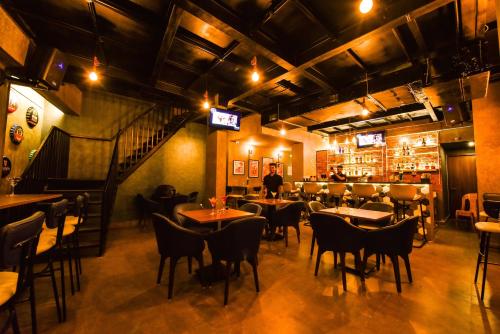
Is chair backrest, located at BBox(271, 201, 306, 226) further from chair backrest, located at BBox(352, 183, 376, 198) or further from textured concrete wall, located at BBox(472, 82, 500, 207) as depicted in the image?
textured concrete wall, located at BBox(472, 82, 500, 207)

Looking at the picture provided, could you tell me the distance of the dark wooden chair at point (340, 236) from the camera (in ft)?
9.57

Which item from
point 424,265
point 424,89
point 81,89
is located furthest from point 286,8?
point 81,89

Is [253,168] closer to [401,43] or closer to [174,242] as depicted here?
[401,43]

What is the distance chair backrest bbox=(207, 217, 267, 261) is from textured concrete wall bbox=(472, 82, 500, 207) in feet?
17.9

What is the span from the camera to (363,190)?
580 centimetres

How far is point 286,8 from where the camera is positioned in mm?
3359

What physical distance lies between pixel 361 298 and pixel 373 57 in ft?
14.9

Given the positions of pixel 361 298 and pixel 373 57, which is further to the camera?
pixel 373 57

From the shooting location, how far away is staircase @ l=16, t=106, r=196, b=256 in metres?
4.30

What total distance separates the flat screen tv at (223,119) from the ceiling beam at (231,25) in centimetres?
250

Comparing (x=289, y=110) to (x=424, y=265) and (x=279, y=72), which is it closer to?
(x=279, y=72)

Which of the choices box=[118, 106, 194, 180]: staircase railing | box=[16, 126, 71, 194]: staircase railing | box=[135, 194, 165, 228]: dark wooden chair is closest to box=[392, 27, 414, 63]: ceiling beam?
box=[118, 106, 194, 180]: staircase railing

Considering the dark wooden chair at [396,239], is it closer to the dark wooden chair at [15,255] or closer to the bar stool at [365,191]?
the bar stool at [365,191]

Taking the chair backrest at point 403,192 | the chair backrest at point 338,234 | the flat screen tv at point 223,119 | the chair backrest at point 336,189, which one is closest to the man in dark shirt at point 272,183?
the chair backrest at point 336,189
